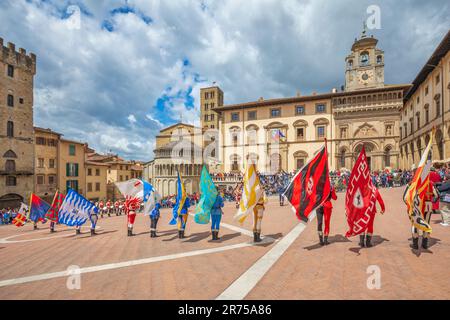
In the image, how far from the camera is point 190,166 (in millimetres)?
47812

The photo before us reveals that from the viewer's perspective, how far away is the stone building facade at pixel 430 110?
2108cm

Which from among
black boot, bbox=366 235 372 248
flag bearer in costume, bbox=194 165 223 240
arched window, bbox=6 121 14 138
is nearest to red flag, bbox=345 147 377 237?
black boot, bbox=366 235 372 248

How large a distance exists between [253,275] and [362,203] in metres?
3.59

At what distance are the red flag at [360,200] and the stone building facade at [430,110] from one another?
15905 mm

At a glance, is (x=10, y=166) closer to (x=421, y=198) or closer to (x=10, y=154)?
(x=10, y=154)

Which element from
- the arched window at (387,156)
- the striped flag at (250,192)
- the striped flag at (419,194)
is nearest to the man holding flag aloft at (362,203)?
the striped flag at (419,194)

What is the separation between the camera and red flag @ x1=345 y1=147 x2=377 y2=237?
610cm

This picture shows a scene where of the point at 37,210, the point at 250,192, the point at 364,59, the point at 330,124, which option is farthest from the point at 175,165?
the point at 250,192

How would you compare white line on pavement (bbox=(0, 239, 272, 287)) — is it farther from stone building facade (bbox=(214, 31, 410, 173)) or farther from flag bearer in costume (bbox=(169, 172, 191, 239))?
stone building facade (bbox=(214, 31, 410, 173))

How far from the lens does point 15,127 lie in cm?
2833

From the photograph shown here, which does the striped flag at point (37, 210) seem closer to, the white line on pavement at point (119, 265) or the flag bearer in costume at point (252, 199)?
the white line on pavement at point (119, 265)

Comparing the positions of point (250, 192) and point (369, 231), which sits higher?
point (250, 192)

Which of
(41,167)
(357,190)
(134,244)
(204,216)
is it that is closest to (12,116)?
(41,167)
